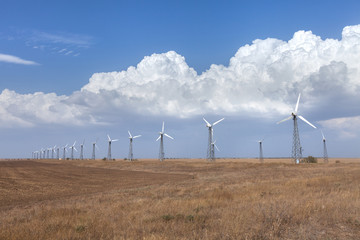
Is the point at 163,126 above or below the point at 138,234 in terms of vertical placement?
above

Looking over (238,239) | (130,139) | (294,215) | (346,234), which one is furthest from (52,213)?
(130,139)

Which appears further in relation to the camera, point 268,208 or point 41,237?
point 268,208

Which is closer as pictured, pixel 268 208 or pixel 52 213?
pixel 268 208

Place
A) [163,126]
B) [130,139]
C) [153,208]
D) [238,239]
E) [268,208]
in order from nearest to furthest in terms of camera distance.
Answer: [238,239] → [268,208] → [153,208] → [163,126] → [130,139]

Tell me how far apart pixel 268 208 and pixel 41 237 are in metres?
9.29

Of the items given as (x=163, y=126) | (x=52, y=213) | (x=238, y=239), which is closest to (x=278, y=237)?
(x=238, y=239)

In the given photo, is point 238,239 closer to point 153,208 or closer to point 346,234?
point 346,234

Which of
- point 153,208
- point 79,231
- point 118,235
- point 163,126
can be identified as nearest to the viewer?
point 118,235

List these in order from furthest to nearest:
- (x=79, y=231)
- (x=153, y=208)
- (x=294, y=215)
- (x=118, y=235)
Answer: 1. (x=153, y=208)
2. (x=294, y=215)
3. (x=79, y=231)
4. (x=118, y=235)

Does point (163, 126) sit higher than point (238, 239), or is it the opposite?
point (163, 126)

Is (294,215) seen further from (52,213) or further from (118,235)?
(52,213)

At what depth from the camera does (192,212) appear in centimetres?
1462

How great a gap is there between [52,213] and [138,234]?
303 inches

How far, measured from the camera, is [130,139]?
15475 cm
